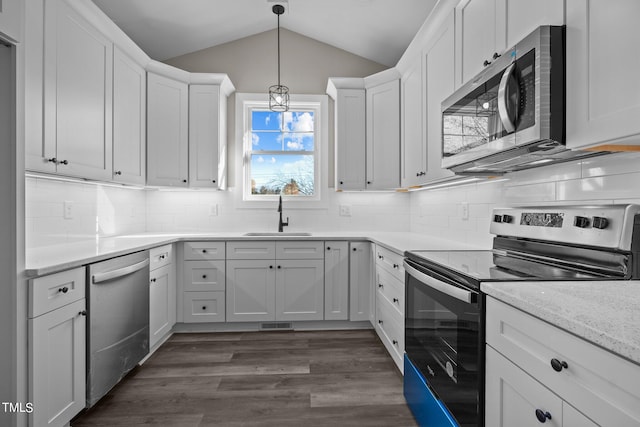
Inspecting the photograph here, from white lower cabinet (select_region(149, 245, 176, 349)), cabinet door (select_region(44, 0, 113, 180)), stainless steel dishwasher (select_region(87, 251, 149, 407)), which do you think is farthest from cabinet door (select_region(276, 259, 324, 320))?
cabinet door (select_region(44, 0, 113, 180))

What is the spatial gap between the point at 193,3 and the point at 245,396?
3064mm

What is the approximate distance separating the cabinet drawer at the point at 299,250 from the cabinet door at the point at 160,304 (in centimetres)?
93

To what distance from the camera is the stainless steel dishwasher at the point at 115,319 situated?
1.84m

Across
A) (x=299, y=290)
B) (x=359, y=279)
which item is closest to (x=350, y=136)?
(x=359, y=279)

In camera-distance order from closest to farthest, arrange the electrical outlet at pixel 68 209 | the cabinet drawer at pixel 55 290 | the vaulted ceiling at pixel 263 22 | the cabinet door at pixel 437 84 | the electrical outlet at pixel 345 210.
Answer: the cabinet drawer at pixel 55 290 → the cabinet door at pixel 437 84 → the electrical outlet at pixel 68 209 → the vaulted ceiling at pixel 263 22 → the electrical outlet at pixel 345 210

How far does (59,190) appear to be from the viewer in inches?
94.9

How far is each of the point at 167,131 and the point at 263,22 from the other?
1.48 meters

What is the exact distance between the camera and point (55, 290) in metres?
1.61

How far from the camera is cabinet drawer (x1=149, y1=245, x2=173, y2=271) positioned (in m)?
2.60

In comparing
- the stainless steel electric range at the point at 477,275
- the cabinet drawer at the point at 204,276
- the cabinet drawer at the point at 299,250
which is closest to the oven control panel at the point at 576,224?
the stainless steel electric range at the point at 477,275

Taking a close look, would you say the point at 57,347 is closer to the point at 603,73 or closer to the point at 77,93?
the point at 77,93

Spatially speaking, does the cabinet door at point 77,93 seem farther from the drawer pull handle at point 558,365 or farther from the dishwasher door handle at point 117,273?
the drawer pull handle at point 558,365

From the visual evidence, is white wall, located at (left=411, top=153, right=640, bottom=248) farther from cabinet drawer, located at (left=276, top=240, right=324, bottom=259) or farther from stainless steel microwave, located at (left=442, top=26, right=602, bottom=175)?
cabinet drawer, located at (left=276, top=240, right=324, bottom=259)

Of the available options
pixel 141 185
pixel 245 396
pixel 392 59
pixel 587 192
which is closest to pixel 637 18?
pixel 587 192
